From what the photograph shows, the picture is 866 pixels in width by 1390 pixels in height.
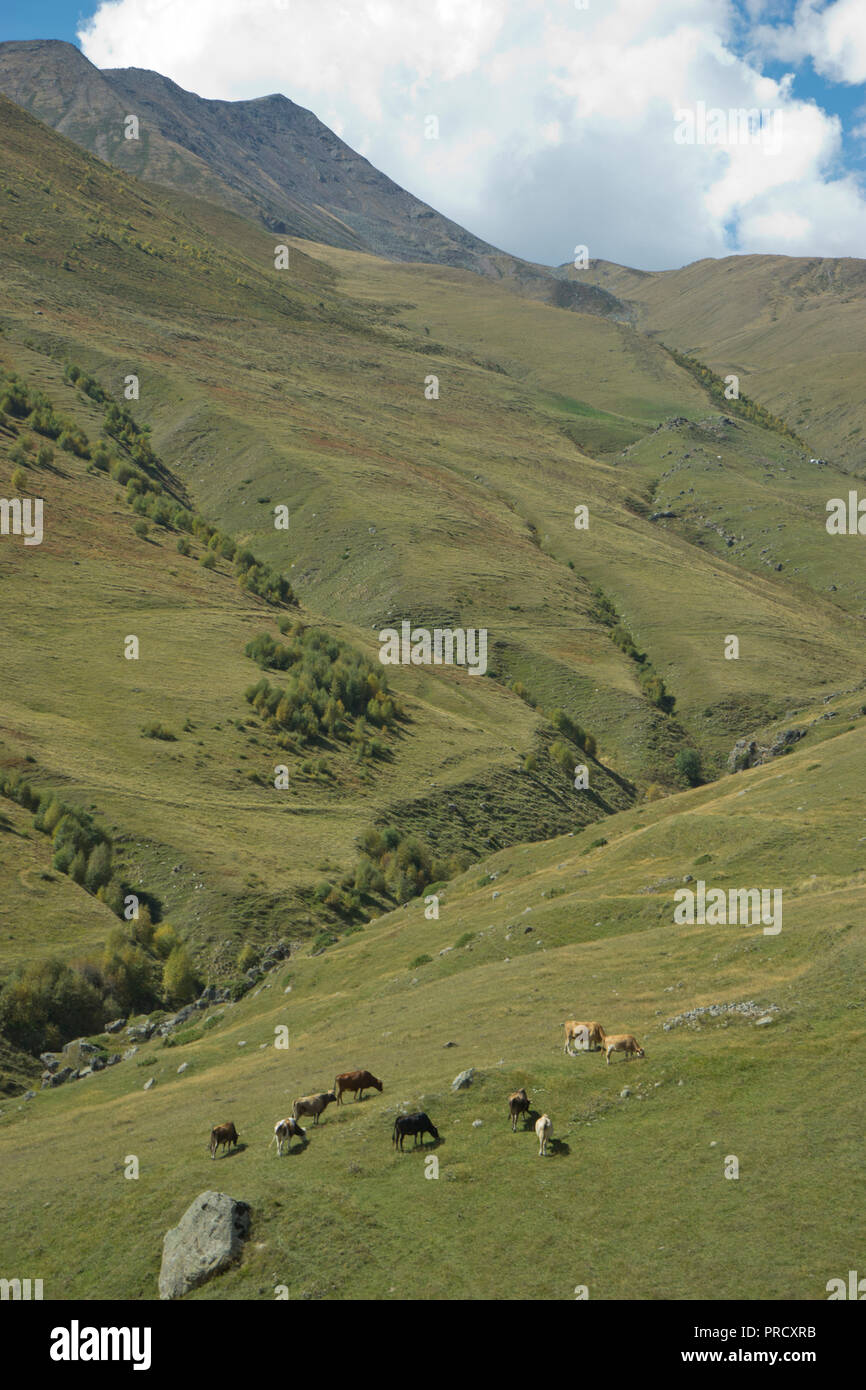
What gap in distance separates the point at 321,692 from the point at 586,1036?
67803 millimetres

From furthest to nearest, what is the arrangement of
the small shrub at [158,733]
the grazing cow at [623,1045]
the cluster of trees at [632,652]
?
the cluster of trees at [632,652] → the small shrub at [158,733] → the grazing cow at [623,1045]

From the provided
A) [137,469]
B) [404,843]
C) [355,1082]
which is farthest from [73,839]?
[137,469]

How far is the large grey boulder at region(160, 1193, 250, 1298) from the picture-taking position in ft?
59.2

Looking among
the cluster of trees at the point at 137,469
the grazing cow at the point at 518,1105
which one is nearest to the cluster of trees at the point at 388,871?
the grazing cow at the point at 518,1105

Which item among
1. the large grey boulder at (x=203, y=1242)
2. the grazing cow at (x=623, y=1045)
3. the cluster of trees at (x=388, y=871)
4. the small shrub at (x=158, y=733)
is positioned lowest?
the large grey boulder at (x=203, y=1242)

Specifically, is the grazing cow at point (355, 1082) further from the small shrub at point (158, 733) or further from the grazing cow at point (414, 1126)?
the small shrub at point (158, 733)

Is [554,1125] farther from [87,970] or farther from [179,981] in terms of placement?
[179,981]

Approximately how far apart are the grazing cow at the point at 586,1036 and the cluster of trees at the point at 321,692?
199ft

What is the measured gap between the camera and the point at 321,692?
89.9 metres

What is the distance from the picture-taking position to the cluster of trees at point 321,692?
280 ft

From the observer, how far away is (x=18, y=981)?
44.3 metres

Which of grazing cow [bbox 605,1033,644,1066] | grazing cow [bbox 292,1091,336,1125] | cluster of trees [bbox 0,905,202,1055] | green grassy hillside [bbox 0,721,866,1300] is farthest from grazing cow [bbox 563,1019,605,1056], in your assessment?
cluster of trees [bbox 0,905,202,1055]
